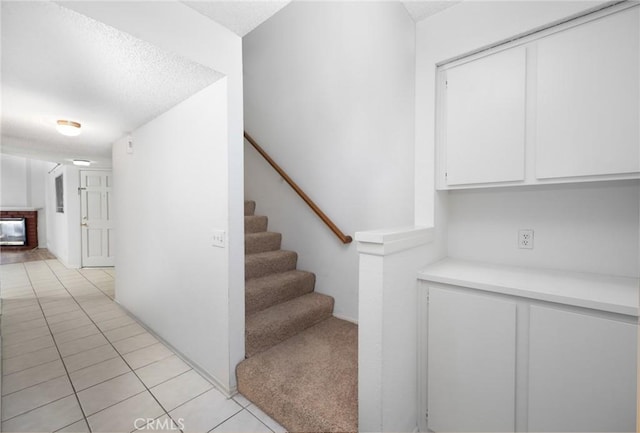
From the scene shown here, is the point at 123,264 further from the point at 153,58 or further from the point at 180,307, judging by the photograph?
the point at 153,58

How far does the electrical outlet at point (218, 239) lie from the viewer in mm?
1807

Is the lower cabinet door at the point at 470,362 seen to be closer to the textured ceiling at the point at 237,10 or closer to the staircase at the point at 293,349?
the staircase at the point at 293,349

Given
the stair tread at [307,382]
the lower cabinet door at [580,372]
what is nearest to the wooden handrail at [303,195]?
the stair tread at [307,382]

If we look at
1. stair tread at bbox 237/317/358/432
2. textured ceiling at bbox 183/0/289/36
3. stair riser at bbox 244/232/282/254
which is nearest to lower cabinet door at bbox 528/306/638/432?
stair tread at bbox 237/317/358/432

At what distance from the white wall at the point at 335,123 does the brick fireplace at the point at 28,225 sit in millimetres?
8928

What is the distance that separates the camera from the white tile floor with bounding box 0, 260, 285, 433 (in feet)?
5.25

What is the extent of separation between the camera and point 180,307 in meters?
2.25

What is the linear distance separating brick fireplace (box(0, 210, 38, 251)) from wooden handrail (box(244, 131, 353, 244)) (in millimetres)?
8971

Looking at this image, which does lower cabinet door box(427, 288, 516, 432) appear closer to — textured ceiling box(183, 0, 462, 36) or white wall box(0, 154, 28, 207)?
textured ceiling box(183, 0, 462, 36)

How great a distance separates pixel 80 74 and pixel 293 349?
2310 millimetres

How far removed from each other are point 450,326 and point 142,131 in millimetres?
3050

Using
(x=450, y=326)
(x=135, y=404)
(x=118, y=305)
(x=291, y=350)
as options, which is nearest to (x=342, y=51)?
(x=450, y=326)

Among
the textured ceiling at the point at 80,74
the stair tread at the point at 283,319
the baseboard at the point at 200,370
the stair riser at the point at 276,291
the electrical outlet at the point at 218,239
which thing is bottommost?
the baseboard at the point at 200,370

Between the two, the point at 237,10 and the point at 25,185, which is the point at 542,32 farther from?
the point at 25,185
